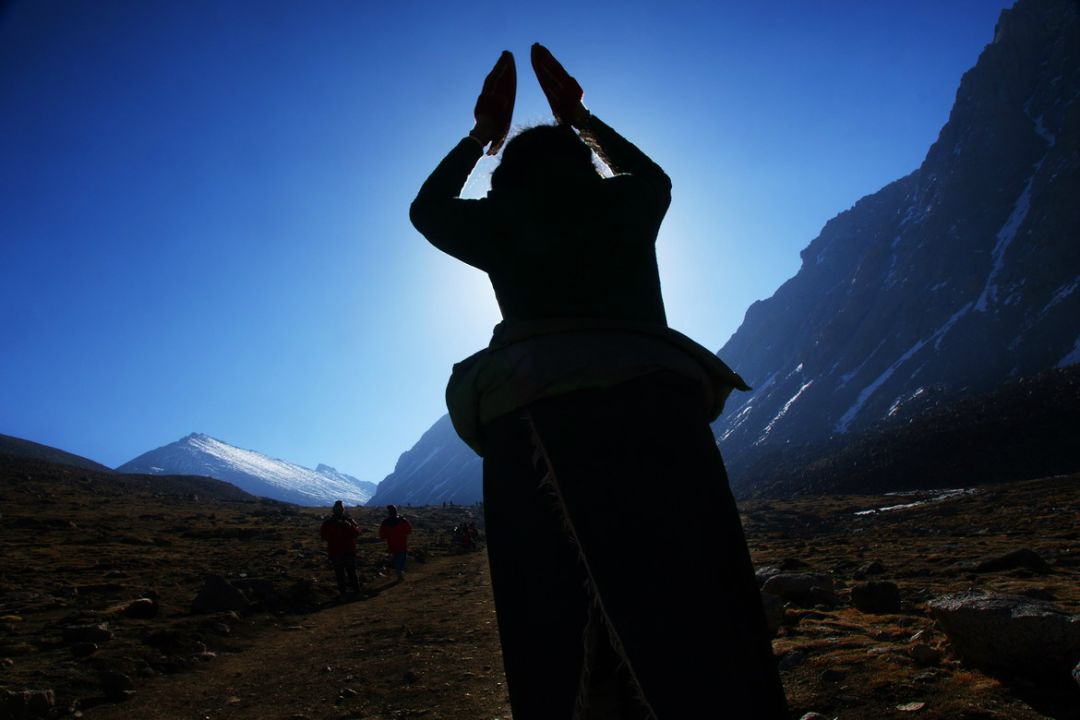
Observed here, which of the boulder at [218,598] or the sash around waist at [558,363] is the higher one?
the sash around waist at [558,363]

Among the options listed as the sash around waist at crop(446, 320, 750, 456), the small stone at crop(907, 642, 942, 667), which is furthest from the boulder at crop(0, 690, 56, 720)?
→ the small stone at crop(907, 642, 942, 667)

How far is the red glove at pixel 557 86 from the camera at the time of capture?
1991 millimetres

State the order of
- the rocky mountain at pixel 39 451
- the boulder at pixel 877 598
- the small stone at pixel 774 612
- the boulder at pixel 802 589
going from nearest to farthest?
1. the small stone at pixel 774 612
2. the boulder at pixel 877 598
3. the boulder at pixel 802 589
4. the rocky mountain at pixel 39 451

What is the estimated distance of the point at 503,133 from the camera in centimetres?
192

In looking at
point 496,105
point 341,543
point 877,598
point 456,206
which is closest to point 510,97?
point 496,105

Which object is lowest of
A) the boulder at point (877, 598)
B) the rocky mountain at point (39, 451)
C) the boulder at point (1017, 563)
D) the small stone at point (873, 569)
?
the small stone at point (873, 569)

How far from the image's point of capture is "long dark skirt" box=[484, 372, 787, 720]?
3.63ft

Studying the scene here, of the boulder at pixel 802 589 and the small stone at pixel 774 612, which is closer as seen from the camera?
the small stone at pixel 774 612

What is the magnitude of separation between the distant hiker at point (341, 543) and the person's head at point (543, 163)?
9632 mm

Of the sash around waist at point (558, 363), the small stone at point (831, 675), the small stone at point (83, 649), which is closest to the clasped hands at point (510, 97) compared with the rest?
the sash around waist at point (558, 363)

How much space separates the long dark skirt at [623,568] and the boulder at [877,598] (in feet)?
16.7

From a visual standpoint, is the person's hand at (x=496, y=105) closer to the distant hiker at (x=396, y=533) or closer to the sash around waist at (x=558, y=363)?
the sash around waist at (x=558, y=363)

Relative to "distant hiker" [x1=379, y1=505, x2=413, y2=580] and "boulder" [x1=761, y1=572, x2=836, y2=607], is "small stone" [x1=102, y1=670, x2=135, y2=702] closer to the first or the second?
"boulder" [x1=761, y1=572, x2=836, y2=607]

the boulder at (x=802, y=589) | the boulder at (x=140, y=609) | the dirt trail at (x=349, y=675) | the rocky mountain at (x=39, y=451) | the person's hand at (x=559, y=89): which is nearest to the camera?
the person's hand at (x=559, y=89)
